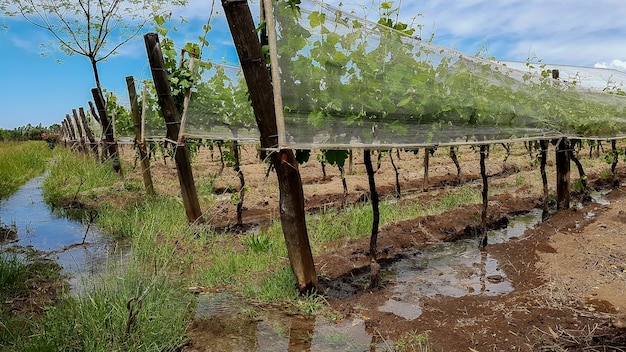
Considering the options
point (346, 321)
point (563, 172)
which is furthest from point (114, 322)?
point (563, 172)

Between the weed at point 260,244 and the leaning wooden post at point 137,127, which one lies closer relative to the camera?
the weed at point 260,244

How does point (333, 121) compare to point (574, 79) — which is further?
point (574, 79)

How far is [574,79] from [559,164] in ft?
14.2

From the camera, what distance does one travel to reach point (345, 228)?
6.66m

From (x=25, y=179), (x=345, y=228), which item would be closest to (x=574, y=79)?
(x=345, y=228)

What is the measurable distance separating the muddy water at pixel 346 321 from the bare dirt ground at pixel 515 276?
0.42 feet

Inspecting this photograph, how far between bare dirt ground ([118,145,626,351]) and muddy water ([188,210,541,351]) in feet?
0.42

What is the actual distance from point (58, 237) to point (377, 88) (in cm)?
523

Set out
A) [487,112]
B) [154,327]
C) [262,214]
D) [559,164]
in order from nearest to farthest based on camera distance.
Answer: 1. [154,327]
2. [487,112]
3. [559,164]
4. [262,214]

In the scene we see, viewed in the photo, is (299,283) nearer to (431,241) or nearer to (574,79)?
(431,241)

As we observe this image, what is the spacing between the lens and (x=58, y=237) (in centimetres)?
704

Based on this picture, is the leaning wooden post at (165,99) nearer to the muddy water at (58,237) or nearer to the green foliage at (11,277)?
the muddy water at (58,237)

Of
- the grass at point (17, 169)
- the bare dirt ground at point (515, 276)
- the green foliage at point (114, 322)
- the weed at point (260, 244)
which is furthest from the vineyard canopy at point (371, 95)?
the grass at point (17, 169)

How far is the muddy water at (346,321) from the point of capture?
11.5 ft
